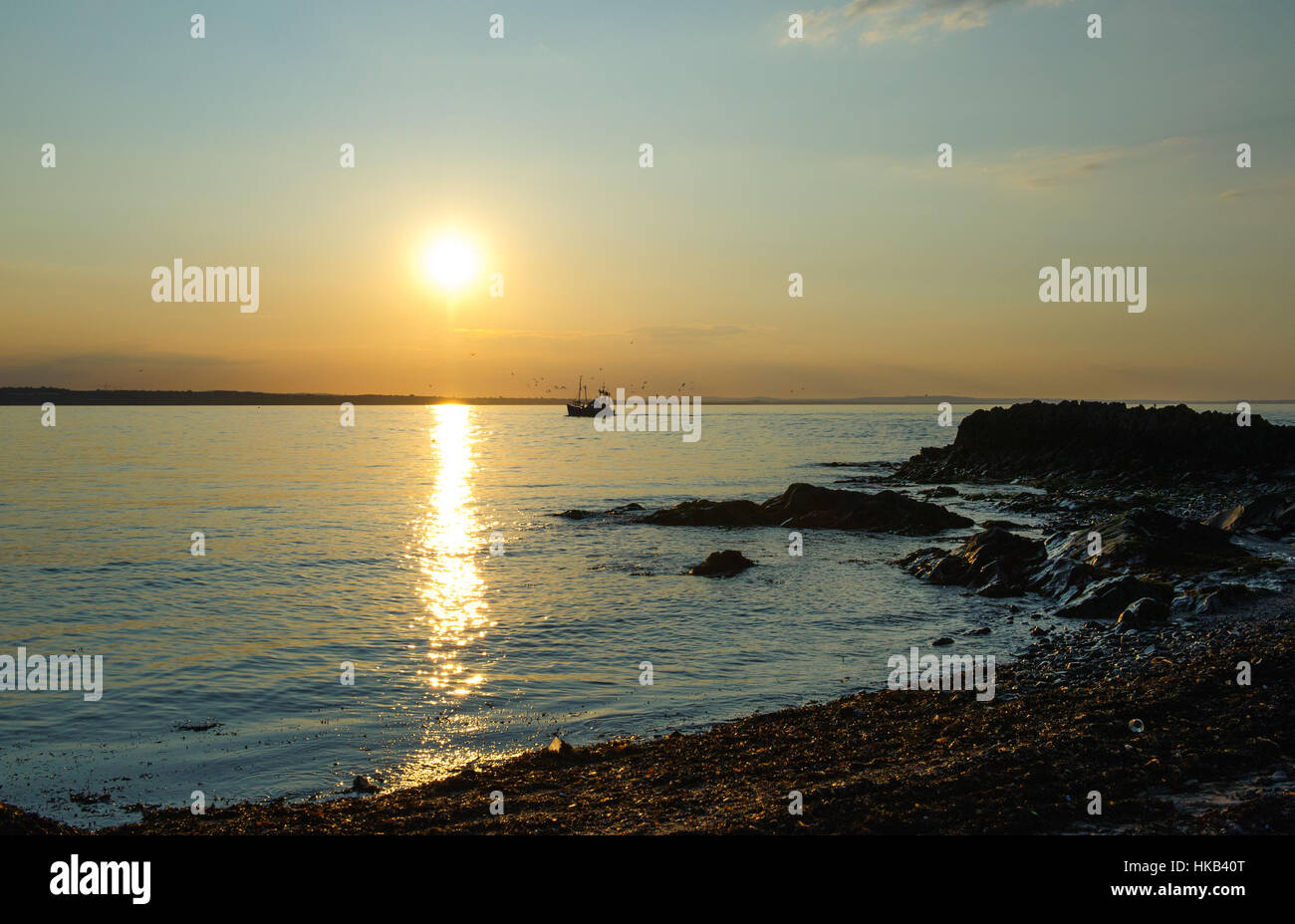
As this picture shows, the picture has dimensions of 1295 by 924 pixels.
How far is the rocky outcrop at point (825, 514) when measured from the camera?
37.4 metres

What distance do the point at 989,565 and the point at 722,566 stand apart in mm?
8066

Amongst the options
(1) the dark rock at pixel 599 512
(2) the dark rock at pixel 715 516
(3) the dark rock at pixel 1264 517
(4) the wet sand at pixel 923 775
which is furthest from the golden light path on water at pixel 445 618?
(3) the dark rock at pixel 1264 517

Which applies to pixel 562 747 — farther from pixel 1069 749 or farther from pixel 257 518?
pixel 257 518

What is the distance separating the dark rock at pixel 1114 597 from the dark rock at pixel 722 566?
406 inches

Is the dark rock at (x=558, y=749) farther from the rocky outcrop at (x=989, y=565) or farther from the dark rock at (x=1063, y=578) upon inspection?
the rocky outcrop at (x=989, y=565)

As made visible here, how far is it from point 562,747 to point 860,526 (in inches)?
1093

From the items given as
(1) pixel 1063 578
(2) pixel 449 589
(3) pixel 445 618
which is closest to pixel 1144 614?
(1) pixel 1063 578

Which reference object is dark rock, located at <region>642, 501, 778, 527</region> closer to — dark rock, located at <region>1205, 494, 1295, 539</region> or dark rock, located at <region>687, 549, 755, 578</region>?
dark rock, located at <region>687, 549, 755, 578</region>

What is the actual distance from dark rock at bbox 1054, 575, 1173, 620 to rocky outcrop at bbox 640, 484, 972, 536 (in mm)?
15943

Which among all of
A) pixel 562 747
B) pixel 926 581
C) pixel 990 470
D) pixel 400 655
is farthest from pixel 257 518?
pixel 990 470
